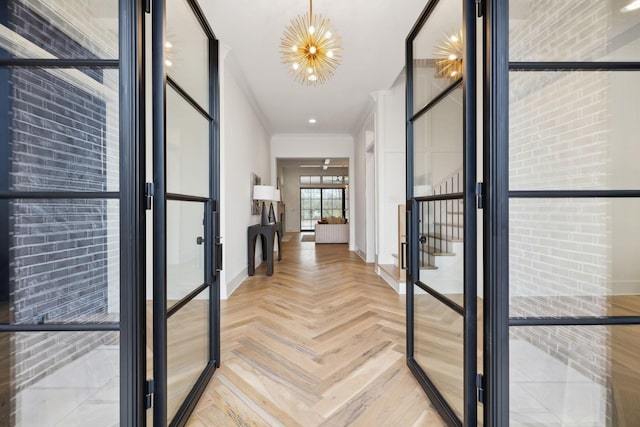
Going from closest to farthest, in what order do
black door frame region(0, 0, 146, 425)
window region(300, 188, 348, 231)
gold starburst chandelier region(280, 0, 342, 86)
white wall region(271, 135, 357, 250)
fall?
1. black door frame region(0, 0, 146, 425)
2. gold starburst chandelier region(280, 0, 342, 86)
3. white wall region(271, 135, 357, 250)
4. window region(300, 188, 348, 231)

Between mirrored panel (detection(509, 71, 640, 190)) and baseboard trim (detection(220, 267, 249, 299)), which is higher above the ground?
mirrored panel (detection(509, 71, 640, 190))

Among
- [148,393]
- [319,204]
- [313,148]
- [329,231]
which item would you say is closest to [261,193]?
[313,148]

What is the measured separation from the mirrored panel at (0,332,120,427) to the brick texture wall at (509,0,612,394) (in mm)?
1599

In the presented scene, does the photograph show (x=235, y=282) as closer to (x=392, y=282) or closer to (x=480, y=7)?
(x=392, y=282)

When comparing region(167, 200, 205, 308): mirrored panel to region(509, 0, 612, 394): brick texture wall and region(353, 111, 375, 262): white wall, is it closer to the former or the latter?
region(509, 0, 612, 394): brick texture wall

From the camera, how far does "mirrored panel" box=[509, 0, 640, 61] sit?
1.08 m

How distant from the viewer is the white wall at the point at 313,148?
282 inches

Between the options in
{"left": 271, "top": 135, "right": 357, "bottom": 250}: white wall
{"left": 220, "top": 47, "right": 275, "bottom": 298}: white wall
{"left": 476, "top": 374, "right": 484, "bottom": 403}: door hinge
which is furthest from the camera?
{"left": 271, "top": 135, "right": 357, "bottom": 250}: white wall

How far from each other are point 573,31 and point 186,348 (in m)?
2.21

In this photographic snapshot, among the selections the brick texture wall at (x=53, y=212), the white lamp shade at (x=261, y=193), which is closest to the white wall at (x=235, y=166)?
the white lamp shade at (x=261, y=193)

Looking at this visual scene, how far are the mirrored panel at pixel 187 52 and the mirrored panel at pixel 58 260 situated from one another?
71 cm

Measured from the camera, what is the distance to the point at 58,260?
Answer: 1.12 m

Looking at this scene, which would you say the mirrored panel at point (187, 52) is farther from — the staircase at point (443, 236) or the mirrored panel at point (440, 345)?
the mirrored panel at point (440, 345)

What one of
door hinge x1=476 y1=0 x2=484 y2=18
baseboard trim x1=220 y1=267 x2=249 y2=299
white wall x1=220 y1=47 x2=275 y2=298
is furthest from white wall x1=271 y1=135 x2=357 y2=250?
door hinge x1=476 y1=0 x2=484 y2=18
